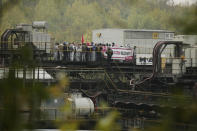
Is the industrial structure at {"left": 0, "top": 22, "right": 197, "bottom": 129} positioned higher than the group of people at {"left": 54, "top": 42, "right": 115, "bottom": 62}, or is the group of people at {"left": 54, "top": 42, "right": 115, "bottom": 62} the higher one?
the group of people at {"left": 54, "top": 42, "right": 115, "bottom": 62}

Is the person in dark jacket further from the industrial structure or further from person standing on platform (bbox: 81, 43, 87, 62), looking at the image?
person standing on platform (bbox: 81, 43, 87, 62)

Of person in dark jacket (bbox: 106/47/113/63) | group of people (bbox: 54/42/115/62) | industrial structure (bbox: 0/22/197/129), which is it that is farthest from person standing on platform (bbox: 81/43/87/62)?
person in dark jacket (bbox: 106/47/113/63)

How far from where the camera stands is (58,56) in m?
26.3

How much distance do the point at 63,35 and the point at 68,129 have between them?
82.2m

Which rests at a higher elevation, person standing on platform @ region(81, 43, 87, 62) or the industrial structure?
person standing on platform @ region(81, 43, 87, 62)

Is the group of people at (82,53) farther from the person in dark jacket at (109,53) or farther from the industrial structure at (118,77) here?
the industrial structure at (118,77)

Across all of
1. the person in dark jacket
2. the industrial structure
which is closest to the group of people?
the person in dark jacket

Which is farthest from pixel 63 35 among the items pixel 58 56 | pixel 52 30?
pixel 58 56

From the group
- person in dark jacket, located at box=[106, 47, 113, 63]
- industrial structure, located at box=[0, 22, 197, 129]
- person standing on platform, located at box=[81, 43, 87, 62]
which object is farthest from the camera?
person in dark jacket, located at box=[106, 47, 113, 63]

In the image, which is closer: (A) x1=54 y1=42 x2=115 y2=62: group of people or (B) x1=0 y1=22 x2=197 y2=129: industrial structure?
(B) x1=0 y1=22 x2=197 y2=129: industrial structure

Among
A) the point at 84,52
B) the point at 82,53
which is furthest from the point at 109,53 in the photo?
the point at 82,53

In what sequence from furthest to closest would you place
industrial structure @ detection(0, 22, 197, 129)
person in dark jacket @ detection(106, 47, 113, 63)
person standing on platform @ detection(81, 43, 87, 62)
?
person in dark jacket @ detection(106, 47, 113, 63) < person standing on platform @ detection(81, 43, 87, 62) < industrial structure @ detection(0, 22, 197, 129)

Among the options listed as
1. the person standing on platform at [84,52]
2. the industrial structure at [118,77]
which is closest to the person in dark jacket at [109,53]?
the industrial structure at [118,77]

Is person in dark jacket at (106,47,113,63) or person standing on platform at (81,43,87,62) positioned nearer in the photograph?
person standing on platform at (81,43,87,62)
